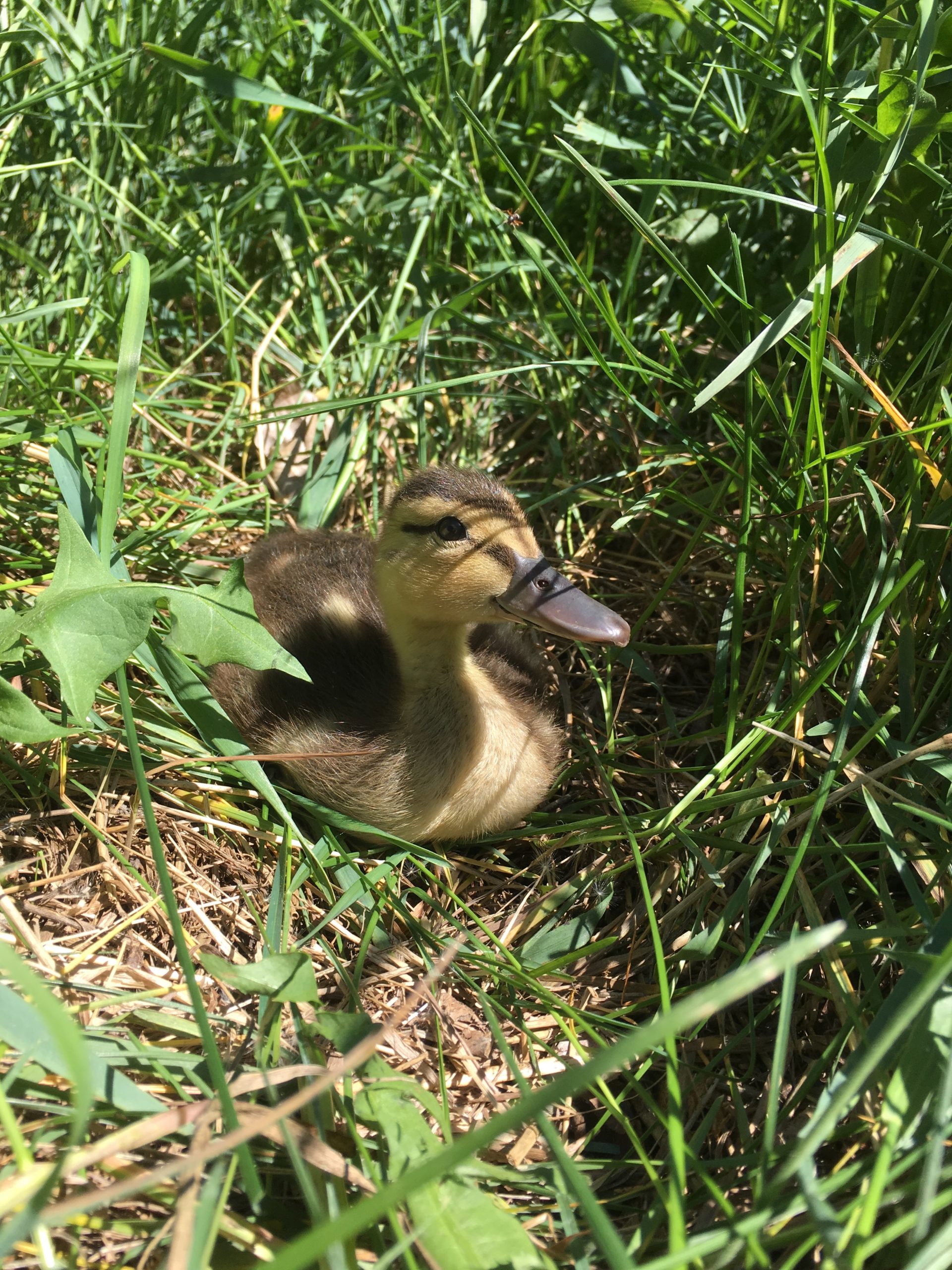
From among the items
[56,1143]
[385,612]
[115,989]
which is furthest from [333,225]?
[56,1143]

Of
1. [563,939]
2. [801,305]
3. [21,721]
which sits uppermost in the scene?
[801,305]

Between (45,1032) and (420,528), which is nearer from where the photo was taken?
(45,1032)

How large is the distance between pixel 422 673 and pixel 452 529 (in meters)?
0.39

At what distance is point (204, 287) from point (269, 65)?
703 millimetres

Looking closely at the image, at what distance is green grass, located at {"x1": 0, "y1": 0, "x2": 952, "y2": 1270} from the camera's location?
136cm

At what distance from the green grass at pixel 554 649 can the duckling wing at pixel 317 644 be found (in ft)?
0.66

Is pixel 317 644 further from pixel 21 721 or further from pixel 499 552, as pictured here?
pixel 21 721

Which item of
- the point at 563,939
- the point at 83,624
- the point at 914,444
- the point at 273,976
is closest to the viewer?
the point at 273,976

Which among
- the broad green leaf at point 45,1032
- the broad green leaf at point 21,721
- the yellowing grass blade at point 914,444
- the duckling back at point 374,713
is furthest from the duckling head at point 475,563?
the broad green leaf at point 45,1032

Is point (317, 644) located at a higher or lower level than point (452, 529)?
lower

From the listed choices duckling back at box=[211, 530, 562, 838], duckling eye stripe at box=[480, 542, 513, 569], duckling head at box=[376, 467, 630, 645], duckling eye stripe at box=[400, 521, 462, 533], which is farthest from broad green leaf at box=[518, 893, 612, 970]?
duckling eye stripe at box=[400, 521, 462, 533]

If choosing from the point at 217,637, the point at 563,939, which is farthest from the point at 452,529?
the point at 563,939

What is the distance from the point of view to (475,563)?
2217 millimetres

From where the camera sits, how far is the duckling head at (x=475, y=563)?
2.15 metres
